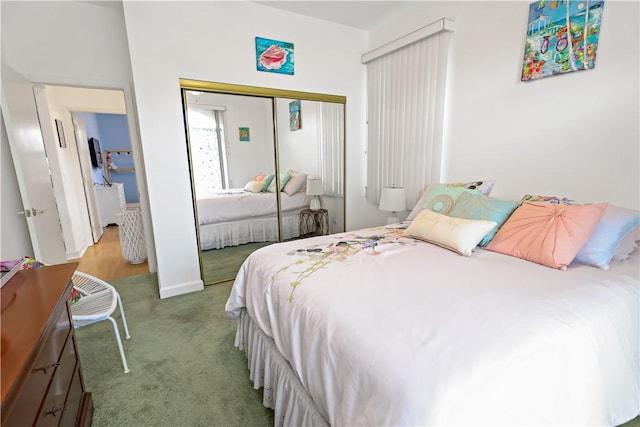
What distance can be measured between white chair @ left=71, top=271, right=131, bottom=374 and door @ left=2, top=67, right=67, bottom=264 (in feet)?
2.14

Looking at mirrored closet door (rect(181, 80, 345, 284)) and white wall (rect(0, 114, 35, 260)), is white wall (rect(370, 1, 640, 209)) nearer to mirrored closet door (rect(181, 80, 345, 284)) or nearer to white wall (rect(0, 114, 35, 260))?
mirrored closet door (rect(181, 80, 345, 284))

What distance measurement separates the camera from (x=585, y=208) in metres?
1.56

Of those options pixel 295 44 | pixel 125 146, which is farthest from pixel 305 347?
pixel 125 146

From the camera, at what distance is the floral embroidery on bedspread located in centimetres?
147

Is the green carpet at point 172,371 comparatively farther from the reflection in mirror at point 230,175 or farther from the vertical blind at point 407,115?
the vertical blind at point 407,115

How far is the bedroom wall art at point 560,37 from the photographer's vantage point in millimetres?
1777

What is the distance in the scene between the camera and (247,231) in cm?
326

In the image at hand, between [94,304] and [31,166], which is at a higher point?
[31,166]

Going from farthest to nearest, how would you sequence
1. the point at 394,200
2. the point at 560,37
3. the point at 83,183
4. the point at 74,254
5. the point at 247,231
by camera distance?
the point at 83,183
the point at 74,254
the point at 247,231
the point at 394,200
the point at 560,37

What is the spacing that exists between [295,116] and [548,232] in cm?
247

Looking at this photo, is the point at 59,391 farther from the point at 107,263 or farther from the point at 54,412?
the point at 107,263

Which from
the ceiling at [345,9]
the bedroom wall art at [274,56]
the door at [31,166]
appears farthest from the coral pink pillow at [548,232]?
the door at [31,166]

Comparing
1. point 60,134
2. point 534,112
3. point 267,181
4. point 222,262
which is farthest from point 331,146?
point 60,134

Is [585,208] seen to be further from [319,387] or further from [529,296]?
[319,387]
